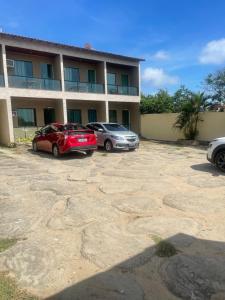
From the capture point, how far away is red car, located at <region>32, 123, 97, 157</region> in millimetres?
12938

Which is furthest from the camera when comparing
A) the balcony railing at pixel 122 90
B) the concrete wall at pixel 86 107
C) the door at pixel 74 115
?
the balcony railing at pixel 122 90

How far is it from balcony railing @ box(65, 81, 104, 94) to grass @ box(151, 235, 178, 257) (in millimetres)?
18664

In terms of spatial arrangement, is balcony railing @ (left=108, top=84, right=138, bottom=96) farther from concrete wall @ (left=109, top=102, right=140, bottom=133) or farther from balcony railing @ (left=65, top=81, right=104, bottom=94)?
concrete wall @ (left=109, top=102, right=140, bottom=133)

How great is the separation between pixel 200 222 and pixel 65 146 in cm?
864

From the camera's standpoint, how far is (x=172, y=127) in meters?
22.3

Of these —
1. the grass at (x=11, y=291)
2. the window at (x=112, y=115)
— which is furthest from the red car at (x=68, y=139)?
the window at (x=112, y=115)

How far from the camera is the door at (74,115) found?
23.8 m

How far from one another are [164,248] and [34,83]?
1782 centimetres

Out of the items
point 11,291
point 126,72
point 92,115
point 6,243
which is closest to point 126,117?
point 92,115

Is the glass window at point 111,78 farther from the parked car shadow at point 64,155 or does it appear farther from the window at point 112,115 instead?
the parked car shadow at point 64,155

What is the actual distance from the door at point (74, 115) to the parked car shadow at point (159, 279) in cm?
2046

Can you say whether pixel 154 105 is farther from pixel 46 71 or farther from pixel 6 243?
pixel 6 243

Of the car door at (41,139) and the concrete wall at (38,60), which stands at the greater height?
the concrete wall at (38,60)

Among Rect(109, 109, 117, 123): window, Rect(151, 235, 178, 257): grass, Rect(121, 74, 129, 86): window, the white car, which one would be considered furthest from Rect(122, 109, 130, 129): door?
Rect(151, 235, 178, 257): grass
